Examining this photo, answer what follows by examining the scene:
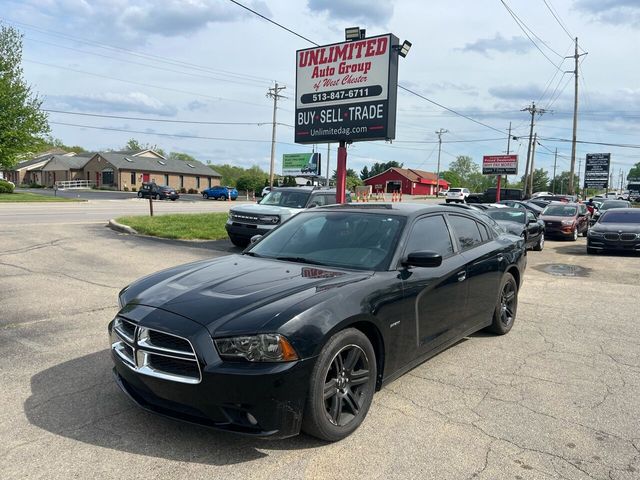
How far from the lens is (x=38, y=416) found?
141 inches

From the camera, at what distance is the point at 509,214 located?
16.2 metres

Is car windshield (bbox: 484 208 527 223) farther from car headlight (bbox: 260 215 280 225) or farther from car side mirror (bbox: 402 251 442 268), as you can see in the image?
car side mirror (bbox: 402 251 442 268)

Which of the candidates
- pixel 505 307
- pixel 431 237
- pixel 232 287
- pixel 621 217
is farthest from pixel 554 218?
pixel 232 287

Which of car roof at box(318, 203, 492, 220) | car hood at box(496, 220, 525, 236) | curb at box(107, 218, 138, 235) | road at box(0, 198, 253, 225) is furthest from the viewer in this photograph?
road at box(0, 198, 253, 225)

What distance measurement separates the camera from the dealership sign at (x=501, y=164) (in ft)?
144

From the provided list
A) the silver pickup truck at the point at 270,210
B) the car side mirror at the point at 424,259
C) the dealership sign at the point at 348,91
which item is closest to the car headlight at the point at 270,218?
the silver pickup truck at the point at 270,210

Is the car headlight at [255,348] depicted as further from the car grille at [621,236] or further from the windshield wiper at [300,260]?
the car grille at [621,236]

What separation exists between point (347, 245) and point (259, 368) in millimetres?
1731

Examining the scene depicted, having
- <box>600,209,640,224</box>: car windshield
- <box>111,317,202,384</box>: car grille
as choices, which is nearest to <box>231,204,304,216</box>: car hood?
<box>111,317,202,384</box>: car grille

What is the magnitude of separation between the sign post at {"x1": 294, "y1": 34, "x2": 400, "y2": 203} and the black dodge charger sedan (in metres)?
9.02

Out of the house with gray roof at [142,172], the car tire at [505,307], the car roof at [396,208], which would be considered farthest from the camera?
the house with gray roof at [142,172]

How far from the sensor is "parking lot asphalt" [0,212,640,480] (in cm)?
306

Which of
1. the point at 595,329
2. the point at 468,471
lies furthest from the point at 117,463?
the point at 595,329

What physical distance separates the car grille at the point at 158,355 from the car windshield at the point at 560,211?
19.6 meters
